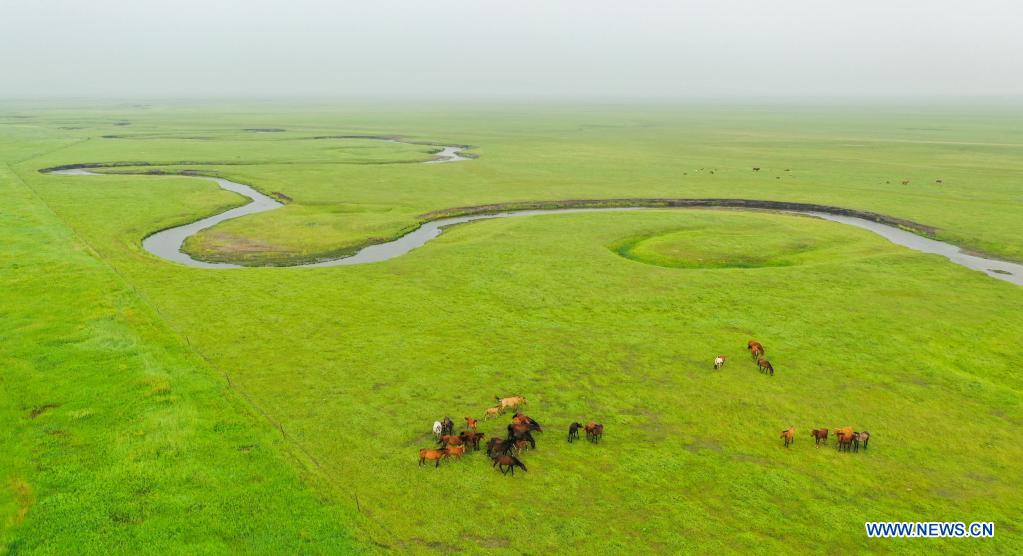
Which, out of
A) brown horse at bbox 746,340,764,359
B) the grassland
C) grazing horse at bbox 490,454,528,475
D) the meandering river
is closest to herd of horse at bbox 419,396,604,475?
grazing horse at bbox 490,454,528,475

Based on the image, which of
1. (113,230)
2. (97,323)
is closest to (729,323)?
(97,323)

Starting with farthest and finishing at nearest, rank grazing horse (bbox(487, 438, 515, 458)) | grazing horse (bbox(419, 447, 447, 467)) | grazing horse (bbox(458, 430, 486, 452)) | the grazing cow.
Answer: grazing horse (bbox(458, 430, 486, 452)) → grazing horse (bbox(487, 438, 515, 458)) → the grazing cow → grazing horse (bbox(419, 447, 447, 467))

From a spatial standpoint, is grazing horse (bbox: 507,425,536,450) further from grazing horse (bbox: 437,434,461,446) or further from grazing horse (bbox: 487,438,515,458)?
grazing horse (bbox: 437,434,461,446)

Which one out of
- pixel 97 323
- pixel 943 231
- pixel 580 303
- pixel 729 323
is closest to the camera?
pixel 97 323

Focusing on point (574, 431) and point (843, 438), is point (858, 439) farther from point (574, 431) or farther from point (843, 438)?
point (574, 431)

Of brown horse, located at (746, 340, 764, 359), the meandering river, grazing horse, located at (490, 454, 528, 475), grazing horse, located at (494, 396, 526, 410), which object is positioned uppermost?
the meandering river

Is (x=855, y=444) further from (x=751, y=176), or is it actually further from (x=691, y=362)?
(x=751, y=176)

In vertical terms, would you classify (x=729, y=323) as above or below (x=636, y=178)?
below

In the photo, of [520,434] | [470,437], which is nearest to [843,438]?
[520,434]
